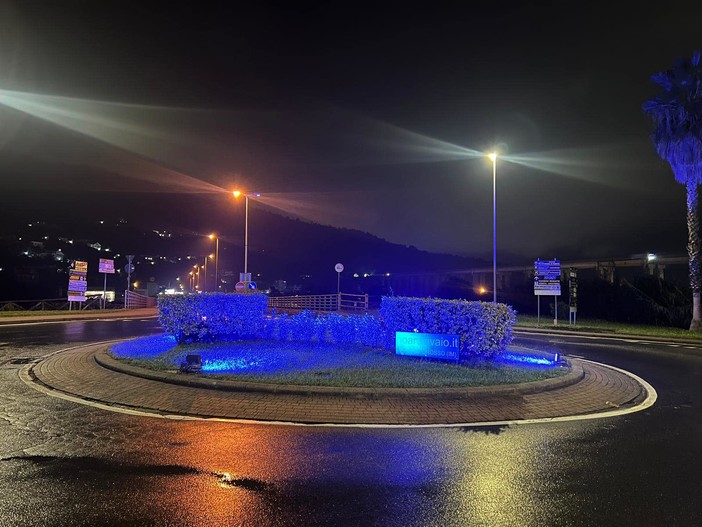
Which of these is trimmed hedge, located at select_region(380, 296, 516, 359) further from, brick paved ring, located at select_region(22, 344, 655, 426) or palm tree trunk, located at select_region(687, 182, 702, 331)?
palm tree trunk, located at select_region(687, 182, 702, 331)

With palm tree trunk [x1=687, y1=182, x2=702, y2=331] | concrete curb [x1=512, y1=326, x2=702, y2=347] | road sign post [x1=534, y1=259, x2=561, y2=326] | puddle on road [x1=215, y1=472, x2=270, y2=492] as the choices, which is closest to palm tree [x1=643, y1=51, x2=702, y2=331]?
palm tree trunk [x1=687, y1=182, x2=702, y2=331]

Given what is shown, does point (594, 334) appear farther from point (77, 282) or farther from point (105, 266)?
point (105, 266)

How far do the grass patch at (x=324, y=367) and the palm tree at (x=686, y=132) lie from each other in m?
20.3

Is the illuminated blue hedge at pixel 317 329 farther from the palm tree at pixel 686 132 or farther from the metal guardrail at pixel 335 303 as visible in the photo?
the palm tree at pixel 686 132

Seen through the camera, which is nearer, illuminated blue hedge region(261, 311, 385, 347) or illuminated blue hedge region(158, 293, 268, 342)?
illuminated blue hedge region(158, 293, 268, 342)

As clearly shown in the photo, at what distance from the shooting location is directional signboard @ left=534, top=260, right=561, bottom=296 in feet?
87.6

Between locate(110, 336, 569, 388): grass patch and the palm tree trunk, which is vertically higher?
the palm tree trunk

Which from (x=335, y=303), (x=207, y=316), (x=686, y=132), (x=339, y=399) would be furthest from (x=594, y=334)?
(x=339, y=399)

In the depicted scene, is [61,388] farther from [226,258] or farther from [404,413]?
[226,258]

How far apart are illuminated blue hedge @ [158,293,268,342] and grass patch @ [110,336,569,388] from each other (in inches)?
19.2

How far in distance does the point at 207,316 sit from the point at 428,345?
6.39 metres

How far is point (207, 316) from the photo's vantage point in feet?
43.0

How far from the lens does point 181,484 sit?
441cm

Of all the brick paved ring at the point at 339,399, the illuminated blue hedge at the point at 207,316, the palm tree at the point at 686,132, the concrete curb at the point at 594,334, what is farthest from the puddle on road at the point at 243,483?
the palm tree at the point at 686,132
